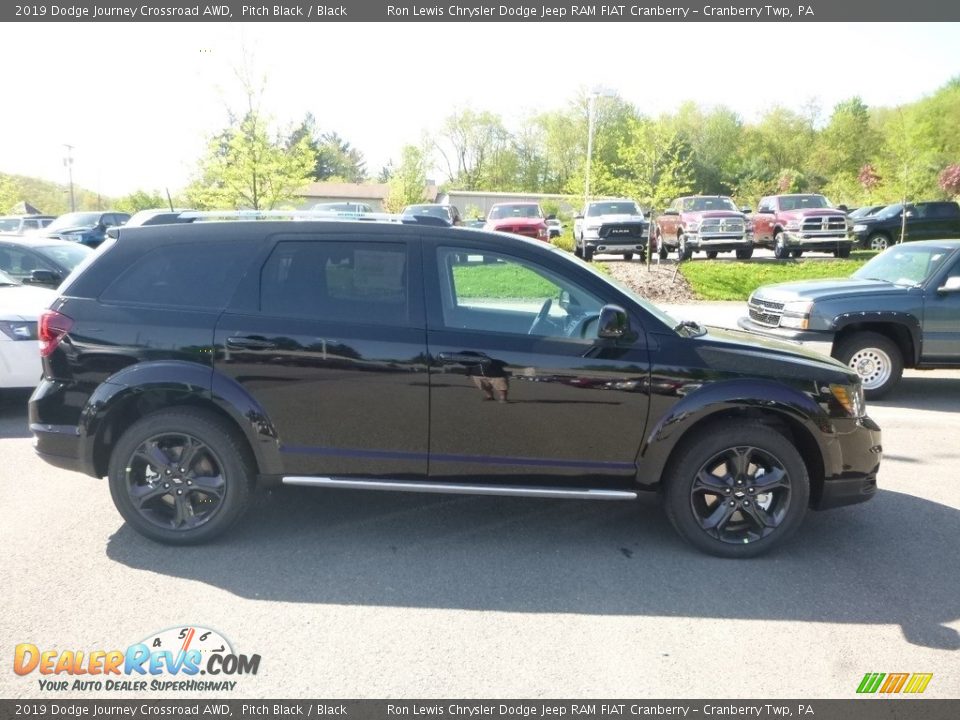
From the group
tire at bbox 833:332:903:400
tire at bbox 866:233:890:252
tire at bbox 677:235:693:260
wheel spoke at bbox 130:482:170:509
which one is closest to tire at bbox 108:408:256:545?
wheel spoke at bbox 130:482:170:509

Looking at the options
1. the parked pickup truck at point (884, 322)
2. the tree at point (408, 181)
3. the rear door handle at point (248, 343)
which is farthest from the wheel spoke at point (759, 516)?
the tree at point (408, 181)

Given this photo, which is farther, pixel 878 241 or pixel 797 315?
pixel 878 241

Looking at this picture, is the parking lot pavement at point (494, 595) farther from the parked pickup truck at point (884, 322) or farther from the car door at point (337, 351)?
the parked pickup truck at point (884, 322)

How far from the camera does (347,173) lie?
290 ft

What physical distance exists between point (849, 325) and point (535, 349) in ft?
19.0

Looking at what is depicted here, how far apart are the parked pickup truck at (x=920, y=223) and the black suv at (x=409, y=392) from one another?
24.1 meters

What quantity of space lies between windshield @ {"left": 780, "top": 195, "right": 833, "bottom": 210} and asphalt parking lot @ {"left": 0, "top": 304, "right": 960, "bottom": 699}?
2099 cm

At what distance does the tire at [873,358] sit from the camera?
8.67 m

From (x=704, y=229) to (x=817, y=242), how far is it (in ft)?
11.4

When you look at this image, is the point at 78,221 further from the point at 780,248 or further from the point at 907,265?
the point at 907,265

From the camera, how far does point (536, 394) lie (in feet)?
14.3

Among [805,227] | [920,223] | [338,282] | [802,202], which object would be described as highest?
[802,202]

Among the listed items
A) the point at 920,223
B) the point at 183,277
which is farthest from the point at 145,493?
the point at 920,223
